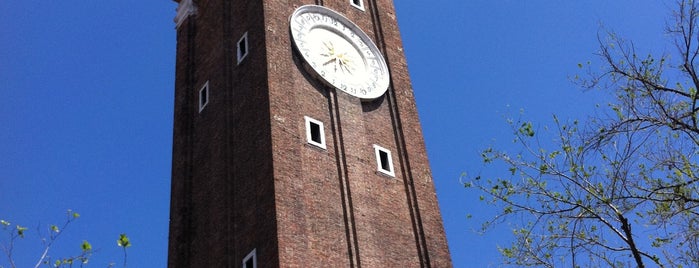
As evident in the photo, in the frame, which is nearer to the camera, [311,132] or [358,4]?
[311,132]

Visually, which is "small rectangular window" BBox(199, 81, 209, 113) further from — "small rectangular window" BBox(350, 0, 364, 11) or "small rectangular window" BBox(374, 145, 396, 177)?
"small rectangular window" BBox(374, 145, 396, 177)

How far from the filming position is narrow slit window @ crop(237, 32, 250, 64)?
2584cm

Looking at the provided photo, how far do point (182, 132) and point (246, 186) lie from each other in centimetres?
567

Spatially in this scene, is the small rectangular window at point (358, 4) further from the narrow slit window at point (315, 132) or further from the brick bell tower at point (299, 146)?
the narrow slit window at point (315, 132)

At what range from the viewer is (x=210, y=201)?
2442cm

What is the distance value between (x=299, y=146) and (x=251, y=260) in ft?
10.5

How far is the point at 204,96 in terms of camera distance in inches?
1089

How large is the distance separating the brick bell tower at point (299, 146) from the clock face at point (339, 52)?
0.04 metres

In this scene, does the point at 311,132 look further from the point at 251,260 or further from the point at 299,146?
the point at 251,260

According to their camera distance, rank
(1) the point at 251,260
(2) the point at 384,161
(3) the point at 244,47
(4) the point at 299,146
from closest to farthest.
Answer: (1) the point at 251,260, (4) the point at 299,146, (2) the point at 384,161, (3) the point at 244,47

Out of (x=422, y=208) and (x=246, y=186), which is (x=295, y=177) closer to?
(x=246, y=186)

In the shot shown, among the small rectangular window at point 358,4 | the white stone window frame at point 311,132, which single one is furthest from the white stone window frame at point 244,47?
the small rectangular window at point 358,4

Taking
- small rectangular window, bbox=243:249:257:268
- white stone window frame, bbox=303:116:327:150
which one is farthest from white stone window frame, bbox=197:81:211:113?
small rectangular window, bbox=243:249:257:268

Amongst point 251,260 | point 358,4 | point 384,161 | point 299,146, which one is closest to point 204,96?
point 358,4
